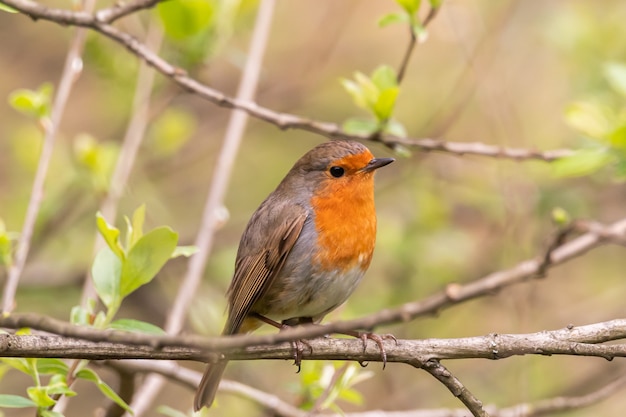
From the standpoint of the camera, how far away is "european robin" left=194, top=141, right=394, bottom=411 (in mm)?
3906

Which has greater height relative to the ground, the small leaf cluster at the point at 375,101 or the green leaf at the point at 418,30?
the green leaf at the point at 418,30

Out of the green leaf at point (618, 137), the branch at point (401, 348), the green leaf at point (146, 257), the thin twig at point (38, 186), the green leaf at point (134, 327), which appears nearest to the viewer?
the branch at point (401, 348)

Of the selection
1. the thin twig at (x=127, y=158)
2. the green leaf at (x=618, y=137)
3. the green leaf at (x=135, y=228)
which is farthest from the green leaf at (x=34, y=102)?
the green leaf at (x=618, y=137)

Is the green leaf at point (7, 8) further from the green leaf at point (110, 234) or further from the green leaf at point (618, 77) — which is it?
the green leaf at point (618, 77)

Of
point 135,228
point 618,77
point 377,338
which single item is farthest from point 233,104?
point 618,77

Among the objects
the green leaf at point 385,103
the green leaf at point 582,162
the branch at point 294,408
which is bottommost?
the branch at point 294,408

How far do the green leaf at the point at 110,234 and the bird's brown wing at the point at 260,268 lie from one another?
1113 mm

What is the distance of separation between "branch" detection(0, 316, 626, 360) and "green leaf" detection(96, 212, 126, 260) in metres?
0.40

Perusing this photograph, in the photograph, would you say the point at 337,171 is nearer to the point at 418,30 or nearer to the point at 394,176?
the point at 418,30

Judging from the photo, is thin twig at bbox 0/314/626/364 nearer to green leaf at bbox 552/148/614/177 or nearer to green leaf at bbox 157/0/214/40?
green leaf at bbox 552/148/614/177

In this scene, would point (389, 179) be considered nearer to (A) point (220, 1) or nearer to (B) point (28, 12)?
(A) point (220, 1)

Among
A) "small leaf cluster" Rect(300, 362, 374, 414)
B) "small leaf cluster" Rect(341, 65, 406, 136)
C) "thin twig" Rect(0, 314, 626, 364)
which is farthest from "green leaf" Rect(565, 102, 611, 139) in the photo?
"small leaf cluster" Rect(300, 362, 374, 414)

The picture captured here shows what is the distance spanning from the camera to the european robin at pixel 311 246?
3.91 metres

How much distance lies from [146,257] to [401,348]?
87 centimetres
